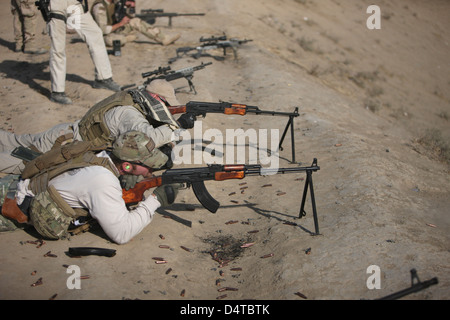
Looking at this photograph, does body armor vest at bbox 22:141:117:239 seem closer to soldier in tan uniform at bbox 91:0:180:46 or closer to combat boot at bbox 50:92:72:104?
combat boot at bbox 50:92:72:104

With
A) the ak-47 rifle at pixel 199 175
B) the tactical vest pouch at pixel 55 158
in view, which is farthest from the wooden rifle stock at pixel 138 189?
the tactical vest pouch at pixel 55 158

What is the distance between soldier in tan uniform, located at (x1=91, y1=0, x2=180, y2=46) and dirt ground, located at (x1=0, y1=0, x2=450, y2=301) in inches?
12.6

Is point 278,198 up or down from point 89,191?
down

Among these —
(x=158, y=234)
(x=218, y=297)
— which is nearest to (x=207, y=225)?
(x=158, y=234)

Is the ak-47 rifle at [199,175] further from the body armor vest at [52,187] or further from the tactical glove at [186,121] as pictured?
the tactical glove at [186,121]

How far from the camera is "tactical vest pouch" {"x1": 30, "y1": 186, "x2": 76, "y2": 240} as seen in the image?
4.09 metres

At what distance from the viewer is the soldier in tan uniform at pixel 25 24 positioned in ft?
36.0

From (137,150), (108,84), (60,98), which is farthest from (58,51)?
(137,150)

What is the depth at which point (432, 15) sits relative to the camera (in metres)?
22.4

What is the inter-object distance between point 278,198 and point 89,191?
268 centimetres

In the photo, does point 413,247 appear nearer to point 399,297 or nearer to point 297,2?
point 399,297

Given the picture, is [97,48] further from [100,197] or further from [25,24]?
[100,197]

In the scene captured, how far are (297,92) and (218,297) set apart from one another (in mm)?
6602

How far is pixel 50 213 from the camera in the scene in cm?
412
